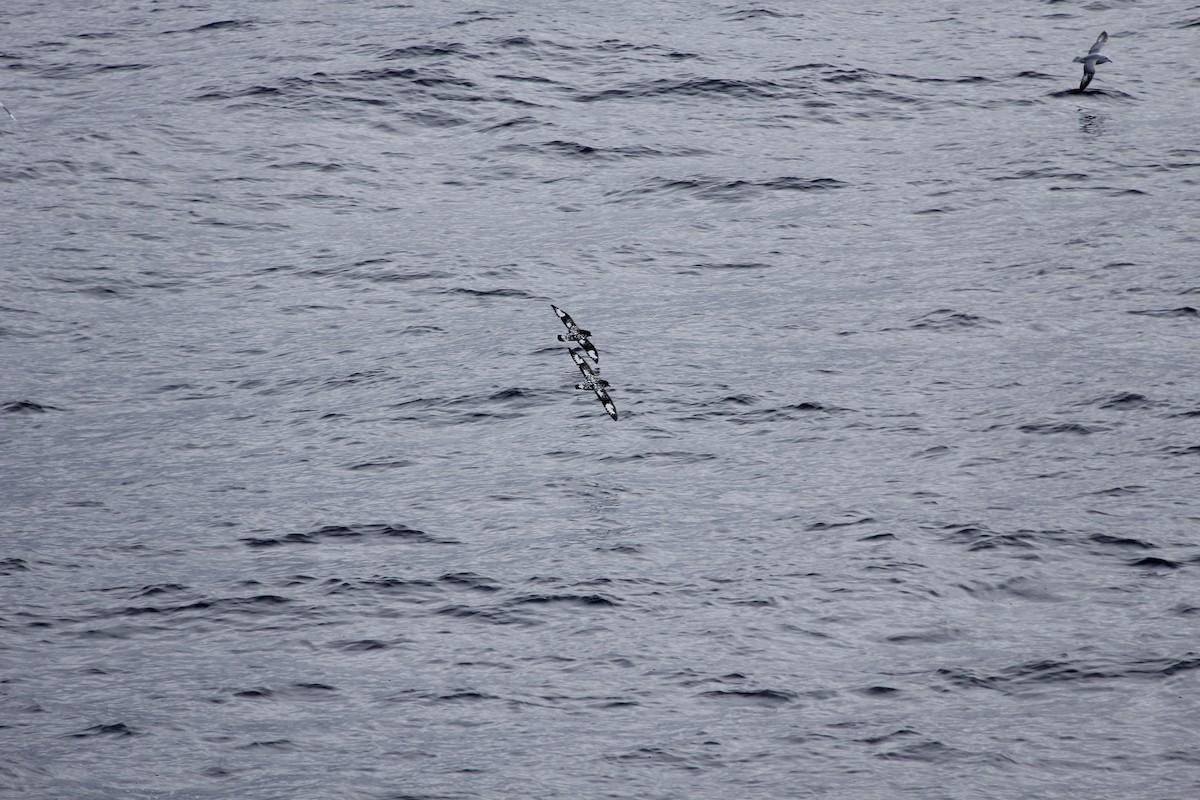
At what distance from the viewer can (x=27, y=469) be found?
49.0 feet

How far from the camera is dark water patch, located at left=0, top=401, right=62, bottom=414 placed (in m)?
16.1

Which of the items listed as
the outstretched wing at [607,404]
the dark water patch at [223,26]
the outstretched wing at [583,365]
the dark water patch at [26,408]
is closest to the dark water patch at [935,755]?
the outstretched wing at [583,365]

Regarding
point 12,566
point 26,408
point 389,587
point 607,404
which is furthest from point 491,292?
point 12,566

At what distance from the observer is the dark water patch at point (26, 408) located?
16.1 meters

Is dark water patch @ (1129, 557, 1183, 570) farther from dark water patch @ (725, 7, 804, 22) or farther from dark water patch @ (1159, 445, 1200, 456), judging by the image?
dark water patch @ (725, 7, 804, 22)

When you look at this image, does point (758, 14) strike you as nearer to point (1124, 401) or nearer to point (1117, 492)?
point (1124, 401)

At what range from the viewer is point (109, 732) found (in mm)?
10812

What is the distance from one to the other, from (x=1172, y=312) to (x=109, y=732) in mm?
12364

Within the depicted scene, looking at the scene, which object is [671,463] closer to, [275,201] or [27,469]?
[27,469]

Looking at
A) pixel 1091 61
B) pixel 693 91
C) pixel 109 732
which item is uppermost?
pixel 1091 61

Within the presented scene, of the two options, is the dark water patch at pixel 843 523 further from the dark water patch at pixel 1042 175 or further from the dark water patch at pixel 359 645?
the dark water patch at pixel 1042 175

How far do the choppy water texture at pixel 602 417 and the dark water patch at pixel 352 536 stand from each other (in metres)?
0.08

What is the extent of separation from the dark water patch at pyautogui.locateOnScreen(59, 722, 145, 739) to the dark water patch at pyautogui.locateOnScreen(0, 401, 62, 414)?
612 centimetres

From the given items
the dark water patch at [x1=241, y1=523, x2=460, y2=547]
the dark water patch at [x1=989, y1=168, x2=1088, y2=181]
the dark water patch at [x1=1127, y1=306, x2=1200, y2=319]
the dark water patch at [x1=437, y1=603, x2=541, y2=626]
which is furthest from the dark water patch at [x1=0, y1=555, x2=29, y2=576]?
the dark water patch at [x1=989, y1=168, x2=1088, y2=181]
